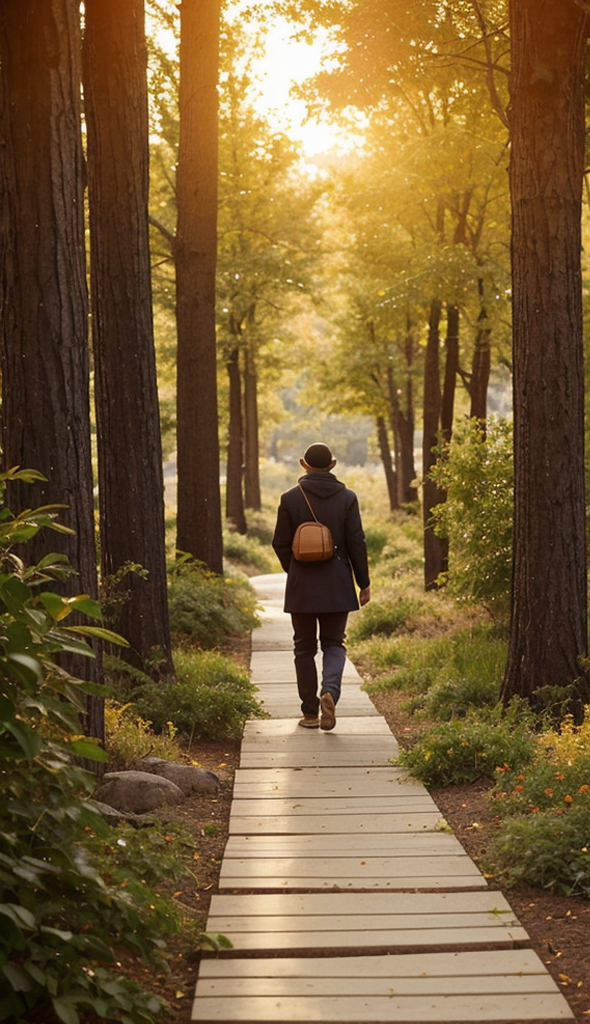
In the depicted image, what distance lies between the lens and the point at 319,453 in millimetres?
8984

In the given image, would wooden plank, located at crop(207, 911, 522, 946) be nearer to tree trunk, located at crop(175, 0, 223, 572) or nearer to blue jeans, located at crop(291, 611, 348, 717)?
blue jeans, located at crop(291, 611, 348, 717)

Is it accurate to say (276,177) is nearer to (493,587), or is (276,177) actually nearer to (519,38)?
(493,587)

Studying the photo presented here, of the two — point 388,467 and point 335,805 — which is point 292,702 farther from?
point 388,467

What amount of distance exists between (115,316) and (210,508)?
5.73 m

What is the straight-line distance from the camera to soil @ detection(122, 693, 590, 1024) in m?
4.29

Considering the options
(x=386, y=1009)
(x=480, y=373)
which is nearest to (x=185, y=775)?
(x=386, y=1009)

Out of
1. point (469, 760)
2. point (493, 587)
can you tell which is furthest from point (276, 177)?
point (469, 760)

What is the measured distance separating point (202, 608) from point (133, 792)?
6.71 metres

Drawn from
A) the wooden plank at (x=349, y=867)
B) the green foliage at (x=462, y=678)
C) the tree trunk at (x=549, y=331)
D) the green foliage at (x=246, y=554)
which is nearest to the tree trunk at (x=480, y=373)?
the green foliage at (x=246, y=554)

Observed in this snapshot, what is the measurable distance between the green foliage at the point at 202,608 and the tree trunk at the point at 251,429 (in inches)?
708

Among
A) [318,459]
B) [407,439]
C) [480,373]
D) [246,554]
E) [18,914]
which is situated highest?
[480,373]

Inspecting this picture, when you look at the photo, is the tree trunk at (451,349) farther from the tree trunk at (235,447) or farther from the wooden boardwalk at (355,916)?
the tree trunk at (235,447)

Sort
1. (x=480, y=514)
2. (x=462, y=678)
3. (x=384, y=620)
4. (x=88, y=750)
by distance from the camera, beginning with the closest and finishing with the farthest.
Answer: (x=88, y=750) → (x=462, y=678) → (x=480, y=514) → (x=384, y=620)

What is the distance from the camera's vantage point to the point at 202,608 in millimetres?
13117
